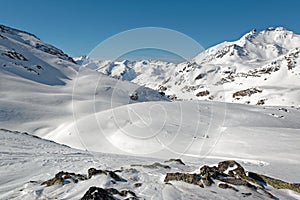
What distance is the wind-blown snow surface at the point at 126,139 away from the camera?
8484mm

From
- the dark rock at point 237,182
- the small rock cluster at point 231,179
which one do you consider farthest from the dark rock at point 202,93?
the dark rock at point 237,182

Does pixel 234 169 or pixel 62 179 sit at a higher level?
pixel 62 179

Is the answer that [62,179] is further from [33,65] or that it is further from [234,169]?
[33,65]

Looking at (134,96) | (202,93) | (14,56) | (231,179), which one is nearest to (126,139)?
(231,179)

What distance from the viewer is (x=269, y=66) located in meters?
165

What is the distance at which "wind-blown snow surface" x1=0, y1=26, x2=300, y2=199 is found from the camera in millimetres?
8484

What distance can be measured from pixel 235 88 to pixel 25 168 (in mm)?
154849

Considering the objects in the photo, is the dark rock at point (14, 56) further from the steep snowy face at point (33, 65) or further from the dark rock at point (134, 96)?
the dark rock at point (134, 96)

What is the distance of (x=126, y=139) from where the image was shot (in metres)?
22.6

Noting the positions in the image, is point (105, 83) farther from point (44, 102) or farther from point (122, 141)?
point (122, 141)

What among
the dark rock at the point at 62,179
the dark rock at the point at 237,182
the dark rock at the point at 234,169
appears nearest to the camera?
the dark rock at the point at 62,179

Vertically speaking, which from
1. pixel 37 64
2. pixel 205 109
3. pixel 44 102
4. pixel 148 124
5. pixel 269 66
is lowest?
pixel 148 124

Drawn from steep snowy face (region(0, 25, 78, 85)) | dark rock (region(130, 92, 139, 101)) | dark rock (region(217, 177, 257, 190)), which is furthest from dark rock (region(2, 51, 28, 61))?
dark rock (region(217, 177, 257, 190))

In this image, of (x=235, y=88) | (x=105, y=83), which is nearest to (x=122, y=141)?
(x=105, y=83)
